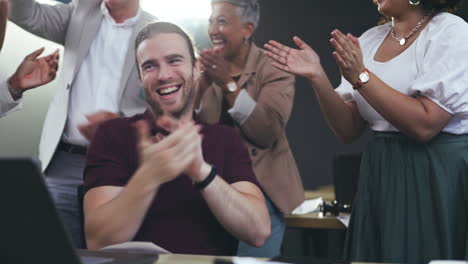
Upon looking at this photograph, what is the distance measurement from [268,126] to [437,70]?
831mm

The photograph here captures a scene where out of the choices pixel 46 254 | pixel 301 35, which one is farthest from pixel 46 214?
pixel 301 35

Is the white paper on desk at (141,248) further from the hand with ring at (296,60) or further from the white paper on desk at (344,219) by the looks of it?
the white paper on desk at (344,219)

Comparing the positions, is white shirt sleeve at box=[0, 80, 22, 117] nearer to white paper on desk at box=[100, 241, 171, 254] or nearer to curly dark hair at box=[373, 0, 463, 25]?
white paper on desk at box=[100, 241, 171, 254]

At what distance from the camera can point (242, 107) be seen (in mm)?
2344

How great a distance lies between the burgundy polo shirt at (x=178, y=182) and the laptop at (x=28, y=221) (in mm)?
769

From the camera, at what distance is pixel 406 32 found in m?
1.89

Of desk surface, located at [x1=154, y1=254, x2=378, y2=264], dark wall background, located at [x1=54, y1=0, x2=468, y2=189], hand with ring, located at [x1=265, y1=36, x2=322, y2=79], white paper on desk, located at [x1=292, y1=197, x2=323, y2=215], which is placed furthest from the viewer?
dark wall background, located at [x1=54, y1=0, x2=468, y2=189]

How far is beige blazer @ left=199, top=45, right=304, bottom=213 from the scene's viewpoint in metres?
A: 2.38

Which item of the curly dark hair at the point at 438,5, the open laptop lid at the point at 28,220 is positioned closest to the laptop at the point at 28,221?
the open laptop lid at the point at 28,220

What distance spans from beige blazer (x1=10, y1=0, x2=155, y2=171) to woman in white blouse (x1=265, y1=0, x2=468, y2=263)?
0.62 m

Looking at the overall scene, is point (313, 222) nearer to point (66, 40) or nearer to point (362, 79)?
point (362, 79)

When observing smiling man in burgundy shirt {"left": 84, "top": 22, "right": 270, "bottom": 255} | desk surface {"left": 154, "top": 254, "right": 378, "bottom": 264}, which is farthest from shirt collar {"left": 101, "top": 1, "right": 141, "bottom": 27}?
desk surface {"left": 154, "top": 254, "right": 378, "bottom": 264}

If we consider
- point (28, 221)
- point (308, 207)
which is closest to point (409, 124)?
point (308, 207)

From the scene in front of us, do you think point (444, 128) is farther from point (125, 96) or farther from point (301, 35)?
point (301, 35)
